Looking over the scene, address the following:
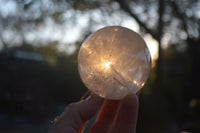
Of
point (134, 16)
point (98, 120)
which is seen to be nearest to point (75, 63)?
point (134, 16)

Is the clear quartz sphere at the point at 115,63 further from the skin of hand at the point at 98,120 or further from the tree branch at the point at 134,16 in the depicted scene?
the tree branch at the point at 134,16

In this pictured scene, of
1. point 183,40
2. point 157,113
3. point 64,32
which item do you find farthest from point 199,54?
point 64,32

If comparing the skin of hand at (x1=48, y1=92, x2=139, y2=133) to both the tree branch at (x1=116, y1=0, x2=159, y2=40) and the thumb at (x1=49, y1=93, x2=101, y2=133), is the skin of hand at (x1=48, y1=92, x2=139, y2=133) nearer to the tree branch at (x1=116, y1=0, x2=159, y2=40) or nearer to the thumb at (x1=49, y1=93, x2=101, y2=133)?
the thumb at (x1=49, y1=93, x2=101, y2=133)

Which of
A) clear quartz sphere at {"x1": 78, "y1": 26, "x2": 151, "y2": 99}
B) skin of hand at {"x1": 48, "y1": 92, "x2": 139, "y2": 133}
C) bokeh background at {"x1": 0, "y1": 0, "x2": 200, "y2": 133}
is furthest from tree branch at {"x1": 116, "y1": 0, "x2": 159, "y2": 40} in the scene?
skin of hand at {"x1": 48, "y1": 92, "x2": 139, "y2": 133}

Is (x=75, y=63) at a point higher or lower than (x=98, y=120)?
lower

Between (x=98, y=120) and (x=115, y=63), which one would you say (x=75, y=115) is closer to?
(x=98, y=120)

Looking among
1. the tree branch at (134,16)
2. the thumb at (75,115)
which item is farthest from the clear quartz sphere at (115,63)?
the tree branch at (134,16)

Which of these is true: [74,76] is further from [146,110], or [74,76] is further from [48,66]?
[146,110]
